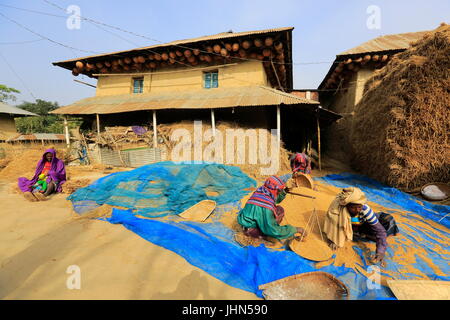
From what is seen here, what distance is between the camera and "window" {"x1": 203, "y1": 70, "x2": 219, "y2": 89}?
34.6 feet

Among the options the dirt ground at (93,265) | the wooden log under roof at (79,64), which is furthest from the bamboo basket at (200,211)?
the wooden log under roof at (79,64)

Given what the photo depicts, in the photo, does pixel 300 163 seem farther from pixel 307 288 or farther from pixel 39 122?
pixel 39 122

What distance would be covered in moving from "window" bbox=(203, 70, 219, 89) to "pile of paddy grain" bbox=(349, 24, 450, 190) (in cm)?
763

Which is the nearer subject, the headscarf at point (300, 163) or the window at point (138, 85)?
the headscarf at point (300, 163)

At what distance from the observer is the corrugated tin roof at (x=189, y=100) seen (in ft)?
26.1

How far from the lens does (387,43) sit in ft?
38.2

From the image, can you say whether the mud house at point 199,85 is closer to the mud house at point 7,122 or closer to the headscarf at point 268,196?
the headscarf at point 268,196

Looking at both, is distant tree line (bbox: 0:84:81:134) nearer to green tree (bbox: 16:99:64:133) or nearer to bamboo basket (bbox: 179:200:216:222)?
green tree (bbox: 16:99:64:133)

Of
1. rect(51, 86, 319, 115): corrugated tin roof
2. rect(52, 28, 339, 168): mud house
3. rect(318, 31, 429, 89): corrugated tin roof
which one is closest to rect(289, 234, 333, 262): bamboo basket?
rect(52, 28, 339, 168): mud house

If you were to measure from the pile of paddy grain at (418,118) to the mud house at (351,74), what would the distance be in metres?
4.55

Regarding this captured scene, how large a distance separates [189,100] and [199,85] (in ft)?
6.07
